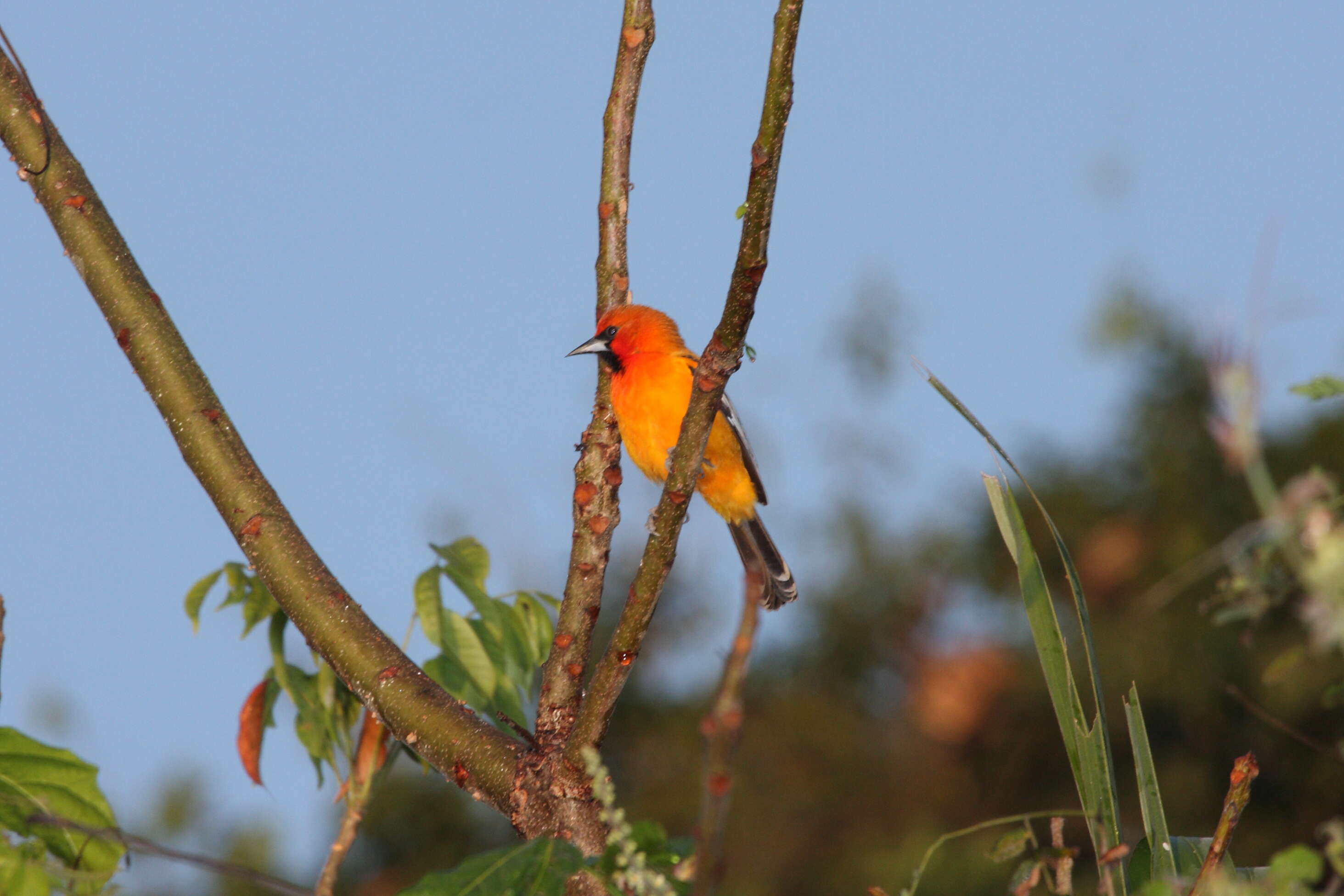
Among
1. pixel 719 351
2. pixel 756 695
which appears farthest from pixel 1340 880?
pixel 756 695

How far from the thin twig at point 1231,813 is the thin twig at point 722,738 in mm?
672

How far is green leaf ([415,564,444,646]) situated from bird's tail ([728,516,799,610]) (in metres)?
2.64

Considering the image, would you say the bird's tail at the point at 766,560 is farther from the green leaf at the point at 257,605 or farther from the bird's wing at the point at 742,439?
the green leaf at the point at 257,605

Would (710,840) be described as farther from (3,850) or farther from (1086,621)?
(3,850)

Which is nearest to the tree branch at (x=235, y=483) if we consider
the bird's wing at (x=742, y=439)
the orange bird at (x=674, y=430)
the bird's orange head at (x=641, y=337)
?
the orange bird at (x=674, y=430)

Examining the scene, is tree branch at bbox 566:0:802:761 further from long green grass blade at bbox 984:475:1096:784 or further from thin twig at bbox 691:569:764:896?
thin twig at bbox 691:569:764:896

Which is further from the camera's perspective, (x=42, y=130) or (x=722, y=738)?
(x=42, y=130)

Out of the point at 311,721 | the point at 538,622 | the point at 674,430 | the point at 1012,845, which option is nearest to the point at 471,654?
the point at 538,622

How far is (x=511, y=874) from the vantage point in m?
1.38

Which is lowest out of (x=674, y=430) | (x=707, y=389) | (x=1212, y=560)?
(x=1212, y=560)

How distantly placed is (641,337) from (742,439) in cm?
57

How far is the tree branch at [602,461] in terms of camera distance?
2.26 m

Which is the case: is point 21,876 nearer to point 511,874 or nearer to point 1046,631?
point 511,874

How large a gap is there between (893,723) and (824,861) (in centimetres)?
122
